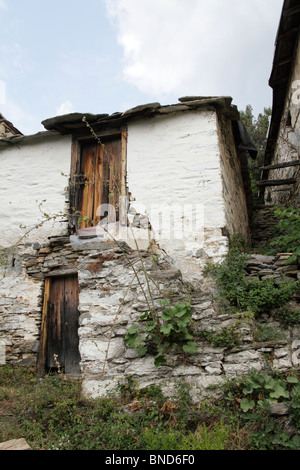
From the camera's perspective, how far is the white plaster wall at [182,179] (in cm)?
529

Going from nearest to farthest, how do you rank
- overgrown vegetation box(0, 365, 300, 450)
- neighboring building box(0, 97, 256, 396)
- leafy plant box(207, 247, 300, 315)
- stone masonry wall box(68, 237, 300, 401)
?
overgrown vegetation box(0, 365, 300, 450)
stone masonry wall box(68, 237, 300, 401)
leafy plant box(207, 247, 300, 315)
neighboring building box(0, 97, 256, 396)

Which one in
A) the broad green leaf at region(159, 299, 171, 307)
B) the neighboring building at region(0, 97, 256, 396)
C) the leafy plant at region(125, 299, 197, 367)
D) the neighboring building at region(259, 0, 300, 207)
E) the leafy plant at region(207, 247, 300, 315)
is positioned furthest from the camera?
the neighboring building at region(259, 0, 300, 207)

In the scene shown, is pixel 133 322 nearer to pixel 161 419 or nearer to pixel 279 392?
pixel 161 419

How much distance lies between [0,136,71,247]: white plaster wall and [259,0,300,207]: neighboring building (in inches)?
175

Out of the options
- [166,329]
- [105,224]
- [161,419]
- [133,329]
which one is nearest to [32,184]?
[105,224]

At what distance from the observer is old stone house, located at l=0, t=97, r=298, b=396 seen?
4246 mm

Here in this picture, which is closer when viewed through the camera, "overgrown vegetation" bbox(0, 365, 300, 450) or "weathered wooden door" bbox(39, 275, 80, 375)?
"overgrown vegetation" bbox(0, 365, 300, 450)

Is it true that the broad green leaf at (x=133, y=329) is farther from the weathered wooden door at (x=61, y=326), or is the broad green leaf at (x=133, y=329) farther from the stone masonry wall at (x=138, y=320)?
the weathered wooden door at (x=61, y=326)

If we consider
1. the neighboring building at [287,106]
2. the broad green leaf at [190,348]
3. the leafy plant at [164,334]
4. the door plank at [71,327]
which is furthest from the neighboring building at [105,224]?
the neighboring building at [287,106]

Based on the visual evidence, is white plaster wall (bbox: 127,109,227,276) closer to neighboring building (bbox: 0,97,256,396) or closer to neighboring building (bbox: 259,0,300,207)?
neighboring building (bbox: 0,97,256,396)

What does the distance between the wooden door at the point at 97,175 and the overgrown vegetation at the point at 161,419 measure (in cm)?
328

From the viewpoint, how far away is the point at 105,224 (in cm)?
610

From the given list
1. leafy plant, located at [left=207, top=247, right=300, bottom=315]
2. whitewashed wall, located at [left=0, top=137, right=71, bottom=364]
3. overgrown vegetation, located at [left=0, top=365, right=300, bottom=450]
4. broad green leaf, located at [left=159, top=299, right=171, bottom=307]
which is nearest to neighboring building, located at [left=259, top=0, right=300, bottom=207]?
leafy plant, located at [left=207, top=247, right=300, bottom=315]

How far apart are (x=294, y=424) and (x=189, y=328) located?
1.39 metres
